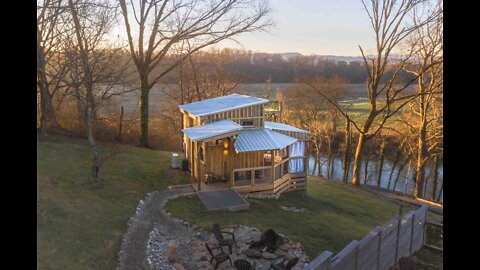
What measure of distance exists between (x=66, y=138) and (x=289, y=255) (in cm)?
1867

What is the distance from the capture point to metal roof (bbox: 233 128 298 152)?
639 inches

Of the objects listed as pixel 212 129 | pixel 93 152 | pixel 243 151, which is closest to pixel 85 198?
pixel 93 152

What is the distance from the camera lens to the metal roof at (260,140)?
53.2 feet

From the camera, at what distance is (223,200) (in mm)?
15211

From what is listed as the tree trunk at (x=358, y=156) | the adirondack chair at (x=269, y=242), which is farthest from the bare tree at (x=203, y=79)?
the adirondack chair at (x=269, y=242)

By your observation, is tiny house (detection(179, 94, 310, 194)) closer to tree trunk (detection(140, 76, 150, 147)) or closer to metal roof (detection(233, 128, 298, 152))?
metal roof (detection(233, 128, 298, 152))

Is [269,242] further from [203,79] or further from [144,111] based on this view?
[203,79]

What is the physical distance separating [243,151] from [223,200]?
231 centimetres

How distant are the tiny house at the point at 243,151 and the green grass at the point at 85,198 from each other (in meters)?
2.20

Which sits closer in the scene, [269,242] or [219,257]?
[219,257]

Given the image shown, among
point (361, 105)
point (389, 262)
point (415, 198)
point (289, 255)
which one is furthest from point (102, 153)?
→ point (361, 105)

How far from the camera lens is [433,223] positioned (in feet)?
38.6

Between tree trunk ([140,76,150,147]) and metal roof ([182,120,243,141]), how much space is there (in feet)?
37.5
